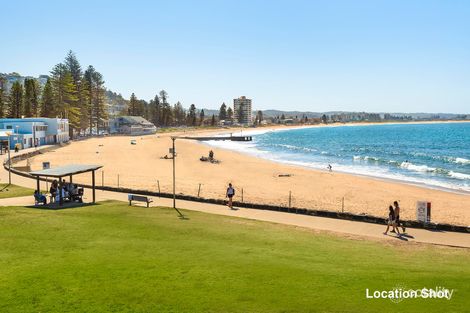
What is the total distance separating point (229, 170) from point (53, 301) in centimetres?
4043

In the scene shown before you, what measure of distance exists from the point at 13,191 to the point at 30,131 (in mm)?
48394

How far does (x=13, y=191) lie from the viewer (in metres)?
25.3

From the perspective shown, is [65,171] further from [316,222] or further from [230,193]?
[316,222]

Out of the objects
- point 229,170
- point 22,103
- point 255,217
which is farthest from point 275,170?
point 22,103

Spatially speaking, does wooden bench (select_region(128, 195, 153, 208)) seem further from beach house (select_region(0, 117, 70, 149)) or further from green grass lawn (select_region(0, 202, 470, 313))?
beach house (select_region(0, 117, 70, 149))

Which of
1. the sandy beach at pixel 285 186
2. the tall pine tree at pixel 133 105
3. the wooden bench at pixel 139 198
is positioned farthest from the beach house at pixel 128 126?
the wooden bench at pixel 139 198

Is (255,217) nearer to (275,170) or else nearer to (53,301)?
(53,301)

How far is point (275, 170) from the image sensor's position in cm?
4959

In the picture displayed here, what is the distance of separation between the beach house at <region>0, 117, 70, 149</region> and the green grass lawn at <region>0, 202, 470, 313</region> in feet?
171

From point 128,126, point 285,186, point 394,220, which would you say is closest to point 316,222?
point 394,220

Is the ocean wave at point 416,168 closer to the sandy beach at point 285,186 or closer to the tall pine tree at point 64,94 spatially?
the sandy beach at point 285,186

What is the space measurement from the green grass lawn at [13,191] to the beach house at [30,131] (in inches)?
1406

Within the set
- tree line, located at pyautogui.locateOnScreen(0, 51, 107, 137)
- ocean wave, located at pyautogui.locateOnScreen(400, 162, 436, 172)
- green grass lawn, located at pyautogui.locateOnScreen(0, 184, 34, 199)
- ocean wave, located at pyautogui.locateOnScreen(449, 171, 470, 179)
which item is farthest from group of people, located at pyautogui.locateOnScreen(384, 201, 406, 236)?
tree line, located at pyautogui.locateOnScreen(0, 51, 107, 137)

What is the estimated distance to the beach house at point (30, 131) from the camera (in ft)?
211
